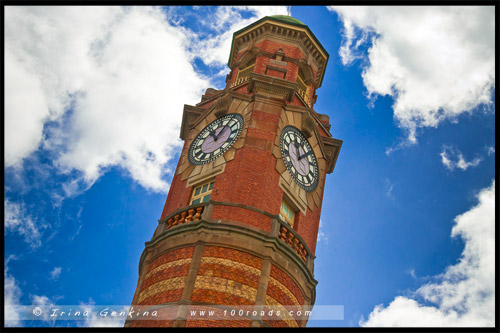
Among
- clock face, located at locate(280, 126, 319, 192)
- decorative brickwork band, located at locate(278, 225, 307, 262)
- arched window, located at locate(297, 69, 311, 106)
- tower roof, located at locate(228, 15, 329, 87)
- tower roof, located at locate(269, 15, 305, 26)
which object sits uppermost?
tower roof, located at locate(269, 15, 305, 26)

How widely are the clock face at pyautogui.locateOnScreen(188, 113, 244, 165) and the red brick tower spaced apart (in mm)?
60

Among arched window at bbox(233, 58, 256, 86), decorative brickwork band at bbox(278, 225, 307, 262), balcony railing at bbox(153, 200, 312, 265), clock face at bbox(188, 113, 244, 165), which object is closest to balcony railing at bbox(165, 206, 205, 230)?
balcony railing at bbox(153, 200, 312, 265)

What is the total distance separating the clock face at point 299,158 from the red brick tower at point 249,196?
55 mm

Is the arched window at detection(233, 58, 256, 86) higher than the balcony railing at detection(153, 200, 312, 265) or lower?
higher

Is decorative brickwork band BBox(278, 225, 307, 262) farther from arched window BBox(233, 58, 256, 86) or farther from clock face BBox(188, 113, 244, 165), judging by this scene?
arched window BBox(233, 58, 256, 86)

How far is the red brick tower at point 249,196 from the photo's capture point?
1867cm

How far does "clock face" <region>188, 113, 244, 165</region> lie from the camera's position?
24406 mm

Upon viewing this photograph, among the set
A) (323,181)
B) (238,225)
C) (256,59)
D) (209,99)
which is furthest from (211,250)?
(256,59)

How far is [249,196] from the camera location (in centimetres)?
2150

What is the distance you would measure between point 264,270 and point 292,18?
59.5 ft

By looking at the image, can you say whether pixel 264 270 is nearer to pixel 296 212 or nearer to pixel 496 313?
pixel 296 212

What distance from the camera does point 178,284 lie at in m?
18.7

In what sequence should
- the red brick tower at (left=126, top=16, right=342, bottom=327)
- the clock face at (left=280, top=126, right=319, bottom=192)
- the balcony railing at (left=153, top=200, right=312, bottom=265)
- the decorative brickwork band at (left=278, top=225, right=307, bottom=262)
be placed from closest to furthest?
1. the red brick tower at (left=126, top=16, right=342, bottom=327)
2. the balcony railing at (left=153, top=200, right=312, bottom=265)
3. the decorative brickwork band at (left=278, top=225, right=307, bottom=262)
4. the clock face at (left=280, top=126, right=319, bottom=192)

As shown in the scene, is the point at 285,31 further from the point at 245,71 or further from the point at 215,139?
the point at 215,139
